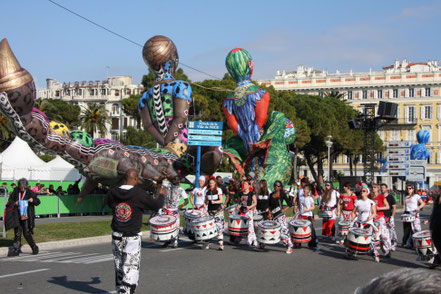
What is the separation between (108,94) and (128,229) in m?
109

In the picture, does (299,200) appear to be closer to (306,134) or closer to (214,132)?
(214,132)

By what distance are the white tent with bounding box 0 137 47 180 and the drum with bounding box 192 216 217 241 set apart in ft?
69.0

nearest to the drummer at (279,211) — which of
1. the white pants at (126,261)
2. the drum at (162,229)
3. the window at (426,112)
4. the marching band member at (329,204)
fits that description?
the marching band member at (329,204)

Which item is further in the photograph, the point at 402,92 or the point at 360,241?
the point at 402,92

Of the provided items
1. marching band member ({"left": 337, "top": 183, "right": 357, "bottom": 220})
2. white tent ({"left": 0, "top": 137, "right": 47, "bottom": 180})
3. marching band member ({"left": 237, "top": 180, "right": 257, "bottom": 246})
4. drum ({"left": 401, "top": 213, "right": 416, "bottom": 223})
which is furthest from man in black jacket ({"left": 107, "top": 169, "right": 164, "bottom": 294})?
white tent ({"left": 0, "top": 137, "right": 47, "bottom": 180})

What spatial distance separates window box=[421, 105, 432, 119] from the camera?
9075 centimetres

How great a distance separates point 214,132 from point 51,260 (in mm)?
12707

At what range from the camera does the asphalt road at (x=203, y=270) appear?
9.20 m

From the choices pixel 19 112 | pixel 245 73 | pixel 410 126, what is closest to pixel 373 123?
pixel 245 73

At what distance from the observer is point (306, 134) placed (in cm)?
5747

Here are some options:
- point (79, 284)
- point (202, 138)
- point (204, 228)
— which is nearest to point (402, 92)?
point (202, 138)

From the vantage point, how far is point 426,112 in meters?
91.1

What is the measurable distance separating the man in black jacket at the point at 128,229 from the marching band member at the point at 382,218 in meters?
7.35

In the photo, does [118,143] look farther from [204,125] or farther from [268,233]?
[268,233]
